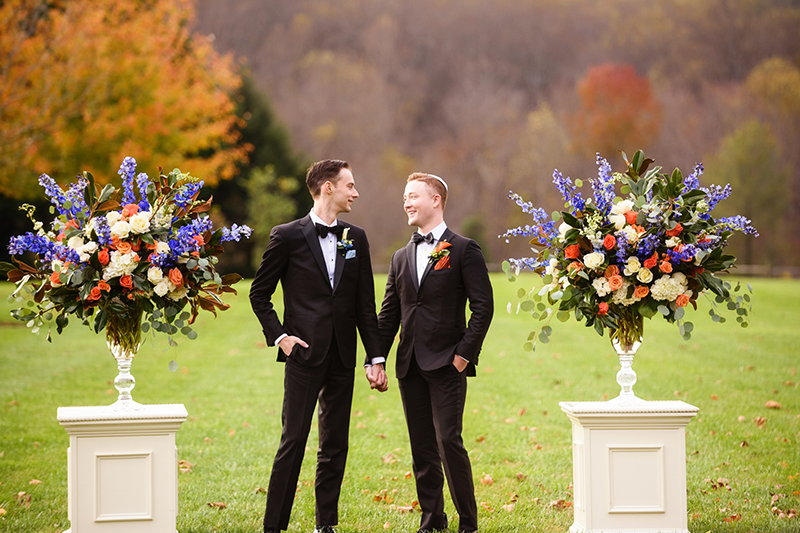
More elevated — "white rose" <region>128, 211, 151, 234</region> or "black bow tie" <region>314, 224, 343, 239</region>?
"black bow tie" <region>314, 224, 343, 239</region>

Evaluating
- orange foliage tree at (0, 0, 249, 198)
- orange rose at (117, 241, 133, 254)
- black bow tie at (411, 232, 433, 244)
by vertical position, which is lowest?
orange rose at (117, 241, 133, 254)

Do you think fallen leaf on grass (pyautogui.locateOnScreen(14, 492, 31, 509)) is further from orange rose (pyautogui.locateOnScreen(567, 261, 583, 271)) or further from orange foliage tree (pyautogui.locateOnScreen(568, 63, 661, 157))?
orange foliage tree (pyautogui.locateOnScreen(568, 63, 661, 157))

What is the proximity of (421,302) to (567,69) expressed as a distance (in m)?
51.0

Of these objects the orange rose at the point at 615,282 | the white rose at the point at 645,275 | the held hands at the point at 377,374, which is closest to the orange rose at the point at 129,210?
the held hands at the point at 377,374

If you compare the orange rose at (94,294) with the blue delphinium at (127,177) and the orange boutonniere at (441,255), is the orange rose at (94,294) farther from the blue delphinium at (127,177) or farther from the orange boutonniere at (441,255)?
the orange boutonniere at (441,255)

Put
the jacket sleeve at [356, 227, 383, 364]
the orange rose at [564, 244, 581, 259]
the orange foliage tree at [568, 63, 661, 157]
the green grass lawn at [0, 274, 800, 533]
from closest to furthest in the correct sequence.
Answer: the orange rose at [564, 244, 581, 259] → the jacket sleeve at [356, 227, 383, 364] → the green grass lawn at [0, 274, 800, 533] → the orange foliage tree at [568, 63, 661, 157]

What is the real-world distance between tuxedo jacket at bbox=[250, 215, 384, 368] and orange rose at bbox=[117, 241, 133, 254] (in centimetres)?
71

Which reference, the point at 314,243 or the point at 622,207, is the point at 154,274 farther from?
A: the point at 622,207

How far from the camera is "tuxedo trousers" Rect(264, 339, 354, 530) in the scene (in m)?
4.27

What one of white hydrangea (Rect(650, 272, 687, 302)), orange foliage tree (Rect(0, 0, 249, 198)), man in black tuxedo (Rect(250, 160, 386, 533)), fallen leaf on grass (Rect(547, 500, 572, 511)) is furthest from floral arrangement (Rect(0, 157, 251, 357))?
orange foliage tree (Rect(0, 0, 249, 198))

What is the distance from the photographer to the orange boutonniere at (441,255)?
4.46 meters

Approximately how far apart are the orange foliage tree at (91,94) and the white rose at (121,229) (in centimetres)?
1245

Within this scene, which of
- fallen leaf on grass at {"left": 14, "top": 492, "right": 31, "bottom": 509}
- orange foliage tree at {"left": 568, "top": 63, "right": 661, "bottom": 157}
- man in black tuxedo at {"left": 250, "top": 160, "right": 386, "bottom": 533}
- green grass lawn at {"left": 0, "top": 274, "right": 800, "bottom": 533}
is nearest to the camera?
man in black tuxedo at {"left": 250, "top": 160, "right": 386, "bottom": 533}

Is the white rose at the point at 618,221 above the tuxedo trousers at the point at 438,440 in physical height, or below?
above
